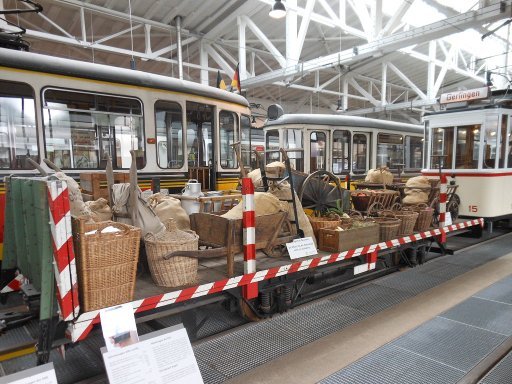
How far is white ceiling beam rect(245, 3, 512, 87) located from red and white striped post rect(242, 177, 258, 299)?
282 inches

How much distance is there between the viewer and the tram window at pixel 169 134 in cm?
546

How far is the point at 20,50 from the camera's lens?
449 cm

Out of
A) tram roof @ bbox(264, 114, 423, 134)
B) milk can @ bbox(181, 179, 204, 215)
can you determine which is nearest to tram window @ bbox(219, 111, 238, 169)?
milk can @ bbox(181, 179, 204, 215)

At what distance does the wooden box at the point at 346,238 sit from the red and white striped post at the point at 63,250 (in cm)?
257

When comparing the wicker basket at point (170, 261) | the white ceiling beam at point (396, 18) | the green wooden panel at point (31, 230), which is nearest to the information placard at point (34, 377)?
the green wooden panel at point (31, 230)

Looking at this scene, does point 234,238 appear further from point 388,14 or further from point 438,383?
point 388,14

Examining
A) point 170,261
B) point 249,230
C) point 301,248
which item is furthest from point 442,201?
point 170,261

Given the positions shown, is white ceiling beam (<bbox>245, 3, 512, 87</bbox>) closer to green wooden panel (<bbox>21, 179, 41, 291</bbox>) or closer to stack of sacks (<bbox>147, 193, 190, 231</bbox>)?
stack of sacks (<bbox>147, 193, 190, 231</bbox>)

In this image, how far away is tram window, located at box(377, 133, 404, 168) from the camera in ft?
35.0

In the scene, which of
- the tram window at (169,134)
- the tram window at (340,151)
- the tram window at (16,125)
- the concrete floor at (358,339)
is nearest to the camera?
the concrete floor at (358,339)

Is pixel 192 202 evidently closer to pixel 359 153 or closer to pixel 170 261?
pixel 170 261

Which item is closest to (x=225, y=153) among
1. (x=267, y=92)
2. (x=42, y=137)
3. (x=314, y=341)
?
(x=42, y=137)

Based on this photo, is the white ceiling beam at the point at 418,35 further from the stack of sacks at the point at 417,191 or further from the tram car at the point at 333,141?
the stack of sacks at the point at 417,191

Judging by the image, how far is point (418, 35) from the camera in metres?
8.19
